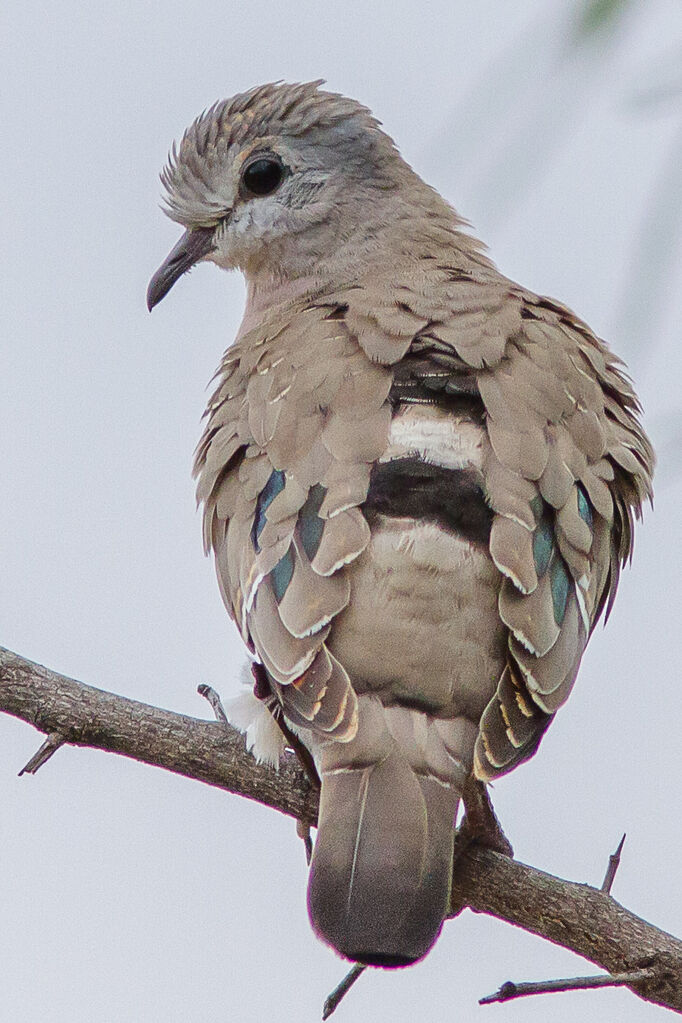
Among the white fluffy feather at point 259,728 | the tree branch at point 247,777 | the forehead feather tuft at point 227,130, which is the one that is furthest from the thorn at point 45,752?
the forehead feather tuft at point 227,130

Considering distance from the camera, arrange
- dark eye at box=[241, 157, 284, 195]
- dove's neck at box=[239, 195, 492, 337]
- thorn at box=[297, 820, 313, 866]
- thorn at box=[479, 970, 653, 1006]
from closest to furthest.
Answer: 1. thorn at box=[479, 970, 653, 1006]
2. thorn at box=[297, 820, 313, 866]
3. dove's neck at box=[239, 195, 492, 337]
4. dark eye at box=[241, 157, 284, 195]

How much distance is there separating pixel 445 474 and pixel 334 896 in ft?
3.91

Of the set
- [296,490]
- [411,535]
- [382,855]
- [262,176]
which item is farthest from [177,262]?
[382,855]

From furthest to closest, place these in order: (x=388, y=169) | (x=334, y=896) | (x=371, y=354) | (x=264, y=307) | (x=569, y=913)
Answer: (x=388, y=169), (x=264, y=307), (x=371, y=354), (x=569, y=913), (x=334, y=896)

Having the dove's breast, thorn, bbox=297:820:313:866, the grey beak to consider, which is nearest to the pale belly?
the dove's breast

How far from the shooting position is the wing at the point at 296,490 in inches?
156

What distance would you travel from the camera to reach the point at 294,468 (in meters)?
4.37

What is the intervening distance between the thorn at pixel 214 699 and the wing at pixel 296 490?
10.3 inches

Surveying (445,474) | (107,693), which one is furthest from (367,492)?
(107,693)

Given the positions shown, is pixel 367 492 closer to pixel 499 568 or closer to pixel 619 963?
pixel 499 568

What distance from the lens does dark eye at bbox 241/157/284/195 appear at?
613cm

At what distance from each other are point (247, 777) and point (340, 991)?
0.60 m

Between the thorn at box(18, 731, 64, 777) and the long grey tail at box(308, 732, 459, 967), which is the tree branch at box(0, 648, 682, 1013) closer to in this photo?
the thorn at box(18, 731, 64, 777)

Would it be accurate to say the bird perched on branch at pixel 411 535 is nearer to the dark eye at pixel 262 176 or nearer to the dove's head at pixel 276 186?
the dove's head at pixel 276 186
